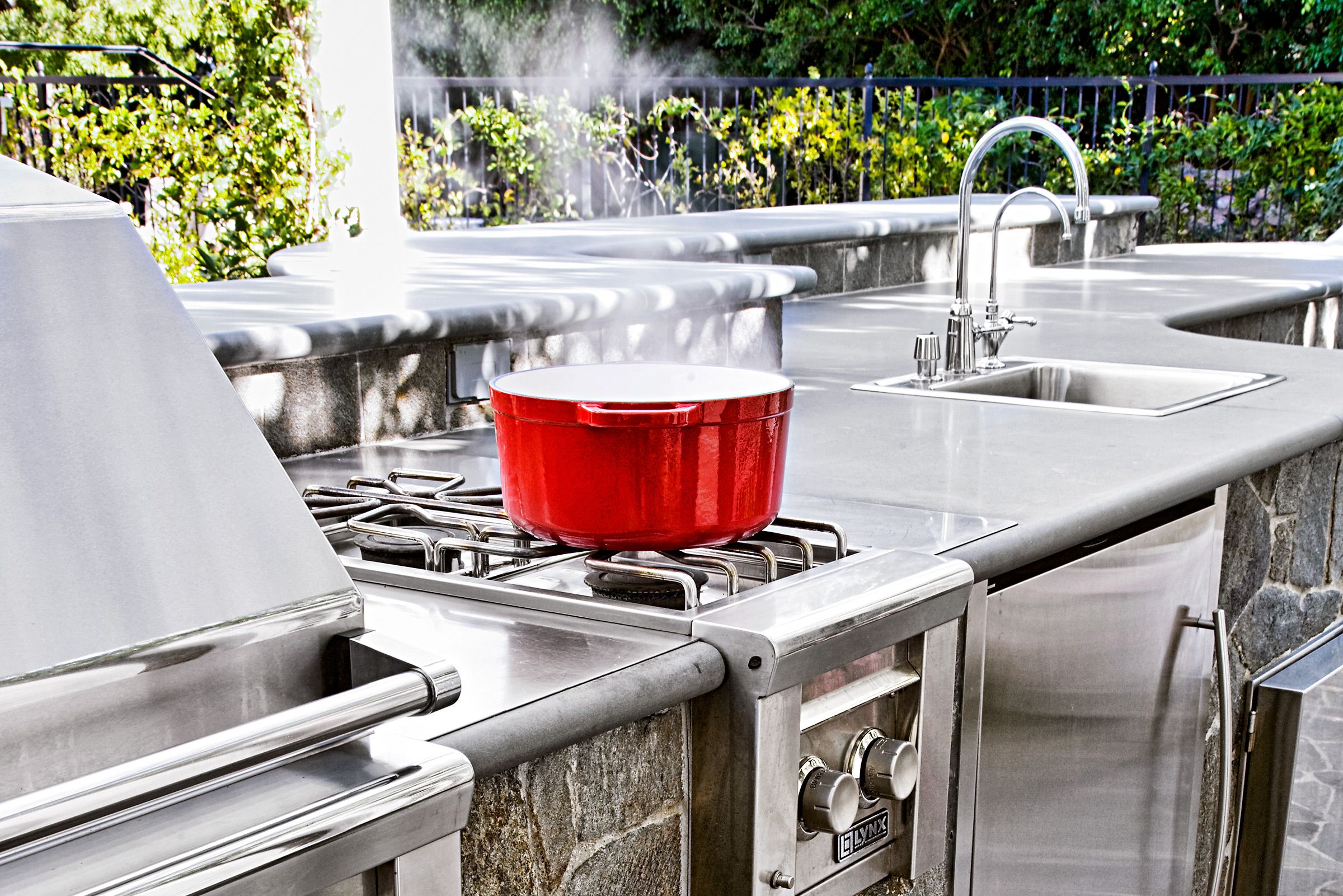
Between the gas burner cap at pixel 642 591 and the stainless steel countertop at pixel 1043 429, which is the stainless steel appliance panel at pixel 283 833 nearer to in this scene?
the gas burner cap at pixel 642 591

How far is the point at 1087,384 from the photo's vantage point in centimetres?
309

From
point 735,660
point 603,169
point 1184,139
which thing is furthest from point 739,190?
point 735,660

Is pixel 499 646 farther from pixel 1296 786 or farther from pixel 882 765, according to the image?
pixel 1296 786

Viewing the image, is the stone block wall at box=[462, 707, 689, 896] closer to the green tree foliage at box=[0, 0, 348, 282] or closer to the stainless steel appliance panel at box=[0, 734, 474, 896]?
the stainless steel appliance panel at box=[0, 734, 474, 896]

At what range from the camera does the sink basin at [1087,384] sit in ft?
9.16

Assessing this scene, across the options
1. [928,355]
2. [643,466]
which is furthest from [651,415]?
[928,355]

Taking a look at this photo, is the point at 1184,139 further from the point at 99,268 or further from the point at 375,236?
the point at 99,268

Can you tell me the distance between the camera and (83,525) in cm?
93

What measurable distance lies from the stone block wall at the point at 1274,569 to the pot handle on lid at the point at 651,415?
4.31 ft

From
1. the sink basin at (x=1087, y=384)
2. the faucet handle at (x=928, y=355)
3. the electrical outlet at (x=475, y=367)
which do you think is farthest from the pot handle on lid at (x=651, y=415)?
the faucet handle at (x=928, y=355)

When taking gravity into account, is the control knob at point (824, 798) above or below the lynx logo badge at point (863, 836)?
above

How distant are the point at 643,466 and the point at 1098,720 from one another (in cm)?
93

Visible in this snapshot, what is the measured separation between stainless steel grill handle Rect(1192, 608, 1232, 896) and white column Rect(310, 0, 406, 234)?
12.9 ft

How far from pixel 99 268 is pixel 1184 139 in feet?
32.8
